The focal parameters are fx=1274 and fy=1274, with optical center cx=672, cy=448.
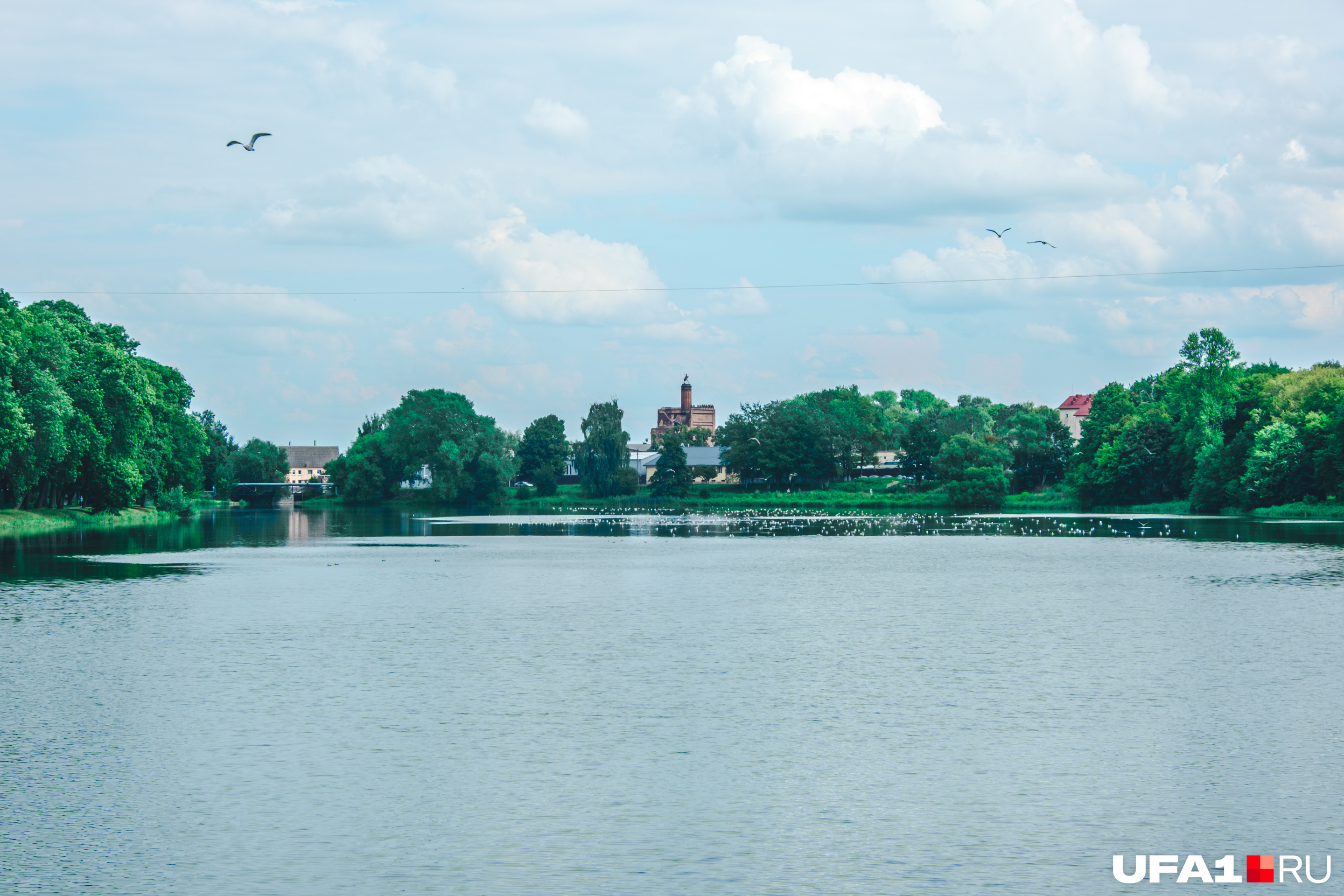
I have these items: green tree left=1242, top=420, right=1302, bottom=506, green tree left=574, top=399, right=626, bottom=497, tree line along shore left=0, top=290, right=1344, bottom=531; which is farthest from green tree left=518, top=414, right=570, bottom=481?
green tree left=1242, top=420, right=1302, bottom=506

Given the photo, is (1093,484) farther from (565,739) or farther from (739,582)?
(565,739)

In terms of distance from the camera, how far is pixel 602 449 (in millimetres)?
157625

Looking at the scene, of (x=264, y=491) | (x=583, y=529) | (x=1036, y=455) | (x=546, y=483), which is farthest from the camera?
(x=264, y=491)

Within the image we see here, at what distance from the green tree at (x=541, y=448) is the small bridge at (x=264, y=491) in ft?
90.2

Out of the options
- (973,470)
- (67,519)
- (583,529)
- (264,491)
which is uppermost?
(973,470)

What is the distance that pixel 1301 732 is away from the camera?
20.1 meters

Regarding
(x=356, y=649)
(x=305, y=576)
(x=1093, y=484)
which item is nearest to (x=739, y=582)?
(x=305, y=576)

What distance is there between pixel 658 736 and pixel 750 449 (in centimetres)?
14702

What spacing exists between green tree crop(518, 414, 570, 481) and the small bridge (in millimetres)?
27491

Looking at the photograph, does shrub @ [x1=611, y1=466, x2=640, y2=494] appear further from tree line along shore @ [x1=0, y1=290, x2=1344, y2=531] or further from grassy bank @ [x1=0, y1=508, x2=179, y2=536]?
grassy bank @ [x1=0, y1=508, x2=179, y2=536]

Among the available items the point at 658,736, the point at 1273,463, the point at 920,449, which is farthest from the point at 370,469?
the point at 658,736

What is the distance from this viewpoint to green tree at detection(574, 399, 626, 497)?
516 feet

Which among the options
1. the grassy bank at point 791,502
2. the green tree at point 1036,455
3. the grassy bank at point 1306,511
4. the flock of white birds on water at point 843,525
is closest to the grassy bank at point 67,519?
the flock of white birds on water at point 843,525

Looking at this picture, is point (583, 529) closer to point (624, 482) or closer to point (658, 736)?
point (624, 482)
